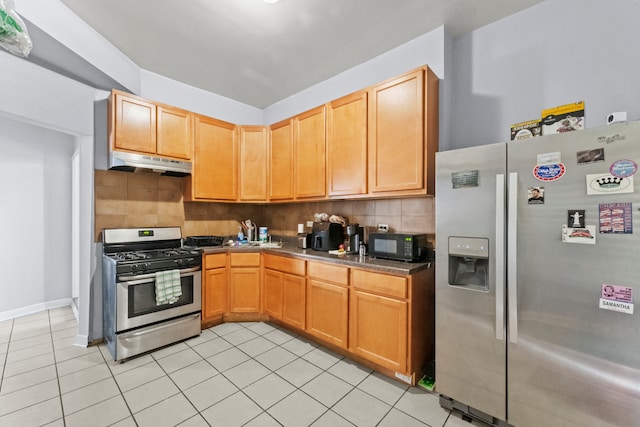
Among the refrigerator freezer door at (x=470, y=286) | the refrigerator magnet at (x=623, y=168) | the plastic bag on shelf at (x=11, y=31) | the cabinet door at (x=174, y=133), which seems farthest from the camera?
the cabinet door at (x=174, y=133)

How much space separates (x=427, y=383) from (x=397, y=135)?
6.54ft

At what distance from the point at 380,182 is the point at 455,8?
1.46 metres

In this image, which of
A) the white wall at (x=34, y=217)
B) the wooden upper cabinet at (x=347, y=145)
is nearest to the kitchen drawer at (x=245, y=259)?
the wooden upper cabinet at (x=347, y=145)

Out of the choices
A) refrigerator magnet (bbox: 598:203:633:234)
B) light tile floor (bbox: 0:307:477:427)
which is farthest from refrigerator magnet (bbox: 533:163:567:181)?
light tile floor (bbox: 0:307:477:427)

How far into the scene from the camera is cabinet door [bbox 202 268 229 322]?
2979mm

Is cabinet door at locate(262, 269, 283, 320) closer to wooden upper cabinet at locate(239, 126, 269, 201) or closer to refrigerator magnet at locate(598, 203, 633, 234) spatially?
wooden upper cabinet at locate(239, 126, 269, 201)

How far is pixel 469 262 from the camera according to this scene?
176 centimetres

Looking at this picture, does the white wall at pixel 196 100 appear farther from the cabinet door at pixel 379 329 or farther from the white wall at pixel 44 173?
the cabinet door at pixel 379 329

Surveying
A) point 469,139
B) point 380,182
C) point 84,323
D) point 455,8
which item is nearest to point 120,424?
point 84,323

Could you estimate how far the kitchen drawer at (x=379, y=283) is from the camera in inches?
78.5

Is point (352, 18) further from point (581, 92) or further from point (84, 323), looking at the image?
point (84, 323)

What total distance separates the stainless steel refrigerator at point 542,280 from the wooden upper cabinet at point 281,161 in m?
1.90

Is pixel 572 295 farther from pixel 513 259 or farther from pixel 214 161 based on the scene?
pixel 214 161

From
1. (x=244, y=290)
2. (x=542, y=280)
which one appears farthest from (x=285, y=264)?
Result: (x=542, y=280)
